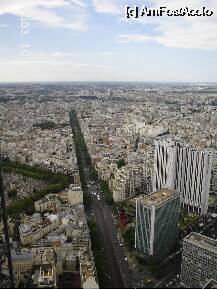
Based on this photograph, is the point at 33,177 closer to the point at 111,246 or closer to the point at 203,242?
the point at 111,246

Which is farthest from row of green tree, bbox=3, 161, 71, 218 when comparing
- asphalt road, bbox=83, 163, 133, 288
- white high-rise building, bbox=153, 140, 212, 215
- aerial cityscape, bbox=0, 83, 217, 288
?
white high-rise building, bbox=153, 140, 212, 215

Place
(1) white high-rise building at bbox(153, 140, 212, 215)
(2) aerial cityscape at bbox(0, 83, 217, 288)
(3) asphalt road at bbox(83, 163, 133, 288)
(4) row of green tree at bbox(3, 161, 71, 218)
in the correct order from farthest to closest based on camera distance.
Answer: (1) white high-rise building at bbox(153, 140, 212, 215) < (4) row of green tree at bbox(3, 161, 71, 218) < (3) asphalt road at bbox(83, 163, 133, 288) < (2) aerial cityscape at bbox(0, 83, 217, 288)

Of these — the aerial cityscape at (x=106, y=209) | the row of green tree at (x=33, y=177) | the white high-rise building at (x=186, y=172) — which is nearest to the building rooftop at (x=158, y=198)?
the aerial cityscape at (x=106, y=209)

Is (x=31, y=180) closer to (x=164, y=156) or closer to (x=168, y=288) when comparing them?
(x=164, y=156)

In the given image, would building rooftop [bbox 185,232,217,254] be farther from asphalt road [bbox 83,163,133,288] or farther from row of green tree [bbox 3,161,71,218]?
row of green tree [bbox 3,161,71,218]

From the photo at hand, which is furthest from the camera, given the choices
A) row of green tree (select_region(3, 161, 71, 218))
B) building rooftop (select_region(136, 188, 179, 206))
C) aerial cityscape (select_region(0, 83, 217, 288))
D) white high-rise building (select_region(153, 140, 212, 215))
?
white high-rise building (select_region(153, 140, 212, 215))

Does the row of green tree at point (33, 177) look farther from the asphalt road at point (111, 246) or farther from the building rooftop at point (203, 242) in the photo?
the building rooftop at point (203, 242)
